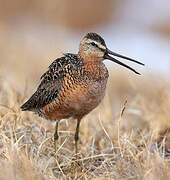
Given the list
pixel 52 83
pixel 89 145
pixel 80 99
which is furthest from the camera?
pixel 89 145

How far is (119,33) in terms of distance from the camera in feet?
42.3

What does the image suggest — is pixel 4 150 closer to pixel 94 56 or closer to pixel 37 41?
pixel 94 56

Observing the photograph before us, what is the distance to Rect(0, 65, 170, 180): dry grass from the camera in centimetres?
347

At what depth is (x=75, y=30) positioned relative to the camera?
47.6 feet

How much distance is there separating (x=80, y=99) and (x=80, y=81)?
0.16 meters

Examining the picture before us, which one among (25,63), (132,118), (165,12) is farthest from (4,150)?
(165,12)

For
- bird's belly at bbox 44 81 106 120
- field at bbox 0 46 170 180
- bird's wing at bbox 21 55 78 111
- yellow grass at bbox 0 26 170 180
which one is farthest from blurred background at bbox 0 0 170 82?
bird's belly at bbox 44 81 106 120

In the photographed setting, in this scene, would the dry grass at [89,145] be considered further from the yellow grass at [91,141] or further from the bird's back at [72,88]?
the bird's back at [72,88]

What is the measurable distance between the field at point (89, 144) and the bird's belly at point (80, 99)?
0.64 ft

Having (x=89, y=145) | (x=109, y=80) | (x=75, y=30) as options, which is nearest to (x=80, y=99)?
(x=89, y=145)

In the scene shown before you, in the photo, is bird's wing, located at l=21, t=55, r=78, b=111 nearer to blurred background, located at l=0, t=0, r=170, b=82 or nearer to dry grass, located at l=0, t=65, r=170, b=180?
dry grass, located at l=0, t=65, r=170, b=180

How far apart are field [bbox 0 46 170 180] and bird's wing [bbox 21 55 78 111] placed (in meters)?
0.26

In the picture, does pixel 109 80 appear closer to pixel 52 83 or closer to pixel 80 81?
pixel 52 83

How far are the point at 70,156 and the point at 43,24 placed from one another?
743cm
